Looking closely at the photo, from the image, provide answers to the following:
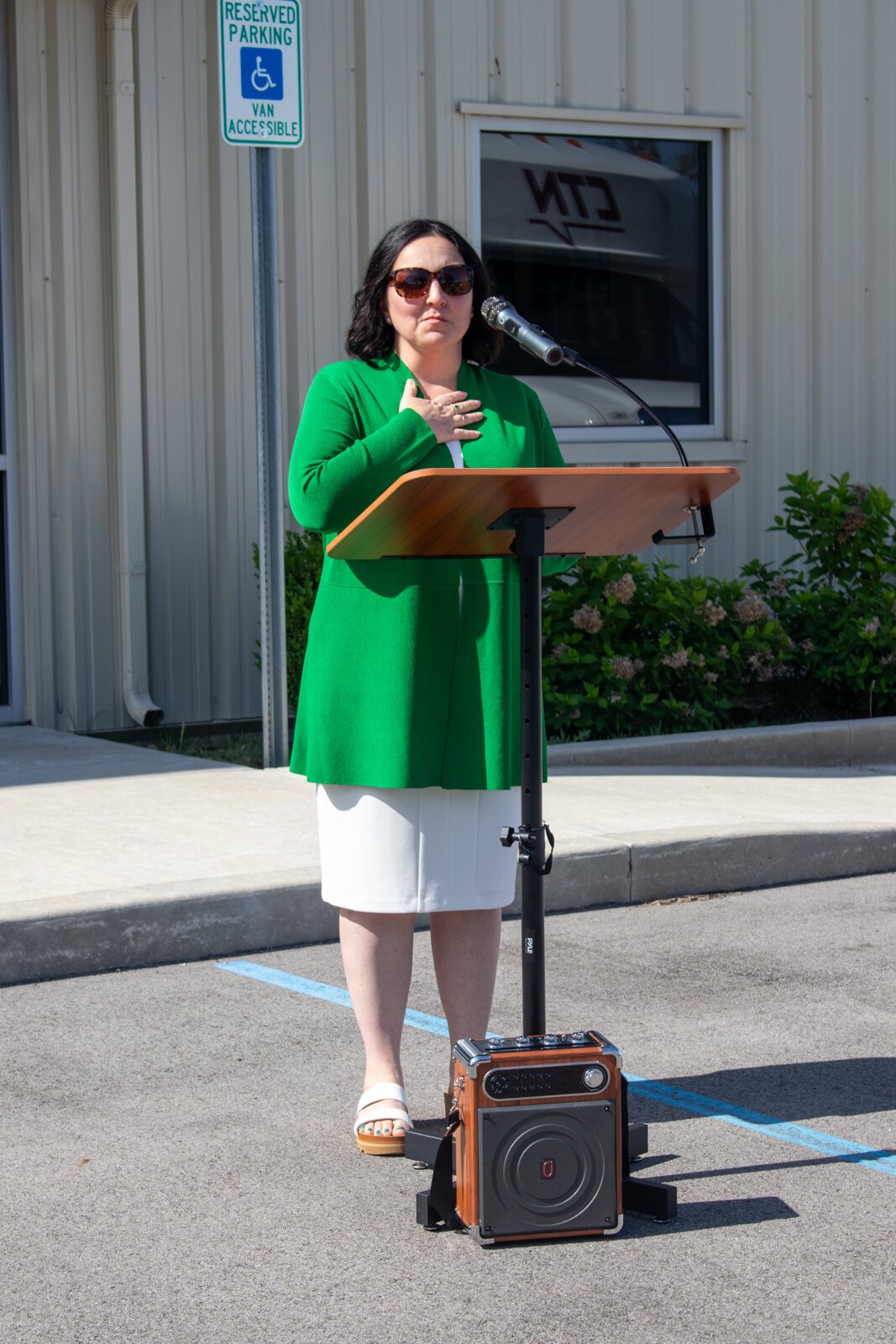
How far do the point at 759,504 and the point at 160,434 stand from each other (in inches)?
148

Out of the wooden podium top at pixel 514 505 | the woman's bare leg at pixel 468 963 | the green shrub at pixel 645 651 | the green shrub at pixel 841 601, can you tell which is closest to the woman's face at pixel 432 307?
the wooden podium top at pixel 514 505

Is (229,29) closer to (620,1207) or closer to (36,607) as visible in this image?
(36,607)

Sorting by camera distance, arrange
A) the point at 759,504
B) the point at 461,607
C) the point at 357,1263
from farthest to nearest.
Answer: the point at 759,504, the point at 461,607, the point at 357,1263

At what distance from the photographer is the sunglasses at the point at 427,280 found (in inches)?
143

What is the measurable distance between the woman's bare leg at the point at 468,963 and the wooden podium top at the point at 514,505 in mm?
825

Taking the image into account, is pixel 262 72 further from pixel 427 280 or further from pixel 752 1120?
pixel 752 1120

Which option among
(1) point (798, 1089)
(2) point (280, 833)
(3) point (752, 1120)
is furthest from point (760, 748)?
(3) point (752, 1120)

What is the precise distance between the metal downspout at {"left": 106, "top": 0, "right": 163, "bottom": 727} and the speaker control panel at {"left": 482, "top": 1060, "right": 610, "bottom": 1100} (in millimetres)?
5952

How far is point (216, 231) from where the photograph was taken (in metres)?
9.18

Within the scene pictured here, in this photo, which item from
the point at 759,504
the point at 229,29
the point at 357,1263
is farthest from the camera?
the point at 759,504

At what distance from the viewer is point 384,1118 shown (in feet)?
12.4

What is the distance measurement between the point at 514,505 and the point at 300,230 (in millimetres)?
6514

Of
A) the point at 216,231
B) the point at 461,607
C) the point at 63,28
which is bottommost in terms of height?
the point at 461,607

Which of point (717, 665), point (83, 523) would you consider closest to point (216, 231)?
point (83, 523)
